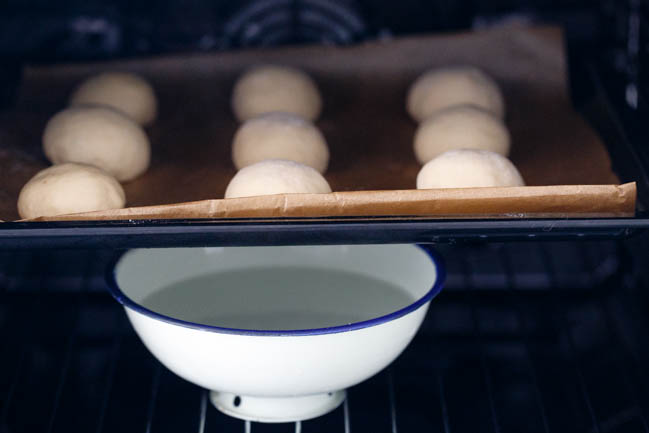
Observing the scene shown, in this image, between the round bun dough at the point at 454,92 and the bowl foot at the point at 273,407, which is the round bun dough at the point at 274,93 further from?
the bowl foot at the point at 273,407

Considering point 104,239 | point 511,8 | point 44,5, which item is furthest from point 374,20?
point 104,239

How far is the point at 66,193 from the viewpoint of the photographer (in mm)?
765

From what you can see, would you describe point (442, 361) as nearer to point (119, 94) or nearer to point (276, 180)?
point (276, 180)

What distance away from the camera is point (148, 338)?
2.20ft

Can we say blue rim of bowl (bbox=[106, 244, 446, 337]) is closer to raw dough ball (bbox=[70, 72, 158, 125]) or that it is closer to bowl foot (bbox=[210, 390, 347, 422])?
bowl foot (bbox=[210, 390, 347, 422])

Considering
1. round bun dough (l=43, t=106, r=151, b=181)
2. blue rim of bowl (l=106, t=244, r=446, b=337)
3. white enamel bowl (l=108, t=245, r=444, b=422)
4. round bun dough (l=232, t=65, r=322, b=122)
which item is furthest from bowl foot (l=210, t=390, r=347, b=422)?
round bun dough (l=232, t=65, r=322, b=122)

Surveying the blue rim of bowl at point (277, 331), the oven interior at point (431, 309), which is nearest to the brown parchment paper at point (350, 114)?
the oven interior at point (431, 309)

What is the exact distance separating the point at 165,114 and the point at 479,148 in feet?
1.60

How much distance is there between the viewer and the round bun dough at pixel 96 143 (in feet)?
2.89

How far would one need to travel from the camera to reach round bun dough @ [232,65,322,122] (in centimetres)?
101

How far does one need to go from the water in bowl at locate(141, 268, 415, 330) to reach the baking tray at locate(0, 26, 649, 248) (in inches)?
4.5

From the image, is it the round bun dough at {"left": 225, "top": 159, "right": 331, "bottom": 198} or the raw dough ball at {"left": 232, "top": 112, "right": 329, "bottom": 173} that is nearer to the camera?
the round bun dough at {"left": 225, "top": 159, "right": 331, "bottom": 198}

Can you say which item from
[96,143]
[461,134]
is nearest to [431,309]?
[461,134]

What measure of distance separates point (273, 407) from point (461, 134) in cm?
43
